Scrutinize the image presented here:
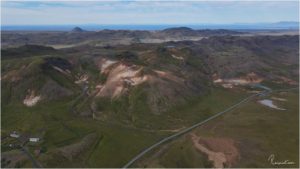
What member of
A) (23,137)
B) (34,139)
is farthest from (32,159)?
(23,137)

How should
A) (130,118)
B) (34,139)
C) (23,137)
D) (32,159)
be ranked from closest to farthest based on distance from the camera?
(32,159) → (34,139) → (23,137) → (130,118)

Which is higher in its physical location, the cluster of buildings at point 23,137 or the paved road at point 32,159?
the cluster of buildings at point 23,137

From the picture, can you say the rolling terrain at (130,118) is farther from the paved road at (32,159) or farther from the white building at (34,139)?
the white building at (34,139)

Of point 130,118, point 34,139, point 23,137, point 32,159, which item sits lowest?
point 32,159

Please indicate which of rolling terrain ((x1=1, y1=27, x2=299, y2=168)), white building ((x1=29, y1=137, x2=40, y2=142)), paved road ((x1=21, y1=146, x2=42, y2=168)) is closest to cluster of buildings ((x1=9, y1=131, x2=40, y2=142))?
white building ((x1=29, y1=137, x2=40, y2=142))

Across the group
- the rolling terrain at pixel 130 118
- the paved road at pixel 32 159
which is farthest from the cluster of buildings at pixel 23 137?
the paved road at pixel 32 159

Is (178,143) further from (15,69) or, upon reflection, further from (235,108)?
(15,69)

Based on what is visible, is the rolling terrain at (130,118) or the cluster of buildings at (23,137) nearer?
the rolling terrain at (130,118)

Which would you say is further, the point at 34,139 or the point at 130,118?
the point at 130,118

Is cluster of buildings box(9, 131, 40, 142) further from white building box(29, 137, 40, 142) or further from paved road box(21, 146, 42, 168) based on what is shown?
paved road box(21, 146, 42, 168)

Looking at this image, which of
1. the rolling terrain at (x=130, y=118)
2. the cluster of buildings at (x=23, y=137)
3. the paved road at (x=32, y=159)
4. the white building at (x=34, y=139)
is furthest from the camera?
the cluster of buildings at (x=23, y=137)

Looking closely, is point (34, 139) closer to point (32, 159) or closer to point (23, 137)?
point (23, 137)
